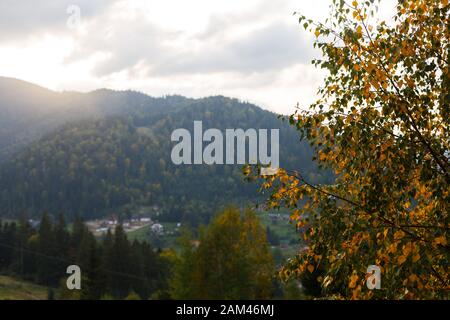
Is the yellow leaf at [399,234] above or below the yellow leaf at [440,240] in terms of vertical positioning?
above

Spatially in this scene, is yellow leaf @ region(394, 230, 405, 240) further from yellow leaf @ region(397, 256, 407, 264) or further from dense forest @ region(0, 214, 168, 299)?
dense forest @ region(0, 214, 168, 299)

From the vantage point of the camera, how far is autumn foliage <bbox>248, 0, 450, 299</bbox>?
29.6 ft

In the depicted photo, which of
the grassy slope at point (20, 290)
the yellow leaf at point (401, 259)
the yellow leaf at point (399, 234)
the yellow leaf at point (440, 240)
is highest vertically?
the yellow leaf at point (399, 234)

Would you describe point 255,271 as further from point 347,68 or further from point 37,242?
point 37,242

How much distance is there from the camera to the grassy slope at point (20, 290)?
96.2 metres

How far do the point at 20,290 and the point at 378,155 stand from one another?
353 ft

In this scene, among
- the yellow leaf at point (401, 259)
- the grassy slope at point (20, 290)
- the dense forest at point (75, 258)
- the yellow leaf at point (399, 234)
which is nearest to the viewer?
the yellow leaf at point (401, 259)

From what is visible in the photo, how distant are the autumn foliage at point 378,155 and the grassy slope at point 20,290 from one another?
9315 centimetres

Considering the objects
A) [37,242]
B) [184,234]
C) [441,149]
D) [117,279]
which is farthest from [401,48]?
[37,242]

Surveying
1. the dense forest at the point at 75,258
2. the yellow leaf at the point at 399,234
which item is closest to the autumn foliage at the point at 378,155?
the yellow leaf at the point at 399,234

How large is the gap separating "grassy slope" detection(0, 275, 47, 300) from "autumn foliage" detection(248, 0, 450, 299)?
93.1 m

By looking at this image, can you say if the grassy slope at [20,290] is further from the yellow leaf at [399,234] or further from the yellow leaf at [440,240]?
the yellow leaf at [440,240]

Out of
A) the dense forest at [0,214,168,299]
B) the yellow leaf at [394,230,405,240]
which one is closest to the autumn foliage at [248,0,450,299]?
the yellow leaf at [394,230,405,240]
